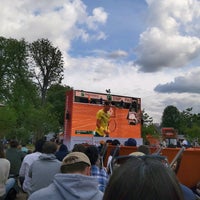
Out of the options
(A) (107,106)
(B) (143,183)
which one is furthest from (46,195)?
(A) (107,106)

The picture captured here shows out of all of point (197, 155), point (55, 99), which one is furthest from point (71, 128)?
point (55, 99)

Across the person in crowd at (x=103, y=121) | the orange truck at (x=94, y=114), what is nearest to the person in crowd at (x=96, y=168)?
the orange truck at (x=94, y=114)

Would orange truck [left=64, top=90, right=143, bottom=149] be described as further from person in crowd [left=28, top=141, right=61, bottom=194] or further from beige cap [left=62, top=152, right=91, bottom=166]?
beige cap [left=62, top=152, right=91, bottom=166]

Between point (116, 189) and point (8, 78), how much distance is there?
156ft

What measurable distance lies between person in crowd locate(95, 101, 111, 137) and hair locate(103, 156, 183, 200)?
74.1ft

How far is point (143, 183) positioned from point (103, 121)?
22.9 metres

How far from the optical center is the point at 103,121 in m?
24.1

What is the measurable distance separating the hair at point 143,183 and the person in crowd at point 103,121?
22.6 meters

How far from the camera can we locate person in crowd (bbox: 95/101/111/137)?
24.0m

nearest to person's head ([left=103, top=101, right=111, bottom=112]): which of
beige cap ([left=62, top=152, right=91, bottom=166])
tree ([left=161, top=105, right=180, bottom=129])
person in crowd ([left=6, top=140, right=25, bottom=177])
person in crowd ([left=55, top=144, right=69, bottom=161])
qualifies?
person in crowd ([left=6, top=140, right=25, bottom=177])

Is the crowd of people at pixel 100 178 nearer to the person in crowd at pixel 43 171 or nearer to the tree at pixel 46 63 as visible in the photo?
the person in crowd at pixel 43 171

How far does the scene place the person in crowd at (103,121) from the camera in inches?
943

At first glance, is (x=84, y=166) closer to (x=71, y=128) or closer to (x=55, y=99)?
(x=71, y=128)

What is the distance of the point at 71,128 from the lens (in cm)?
2323
